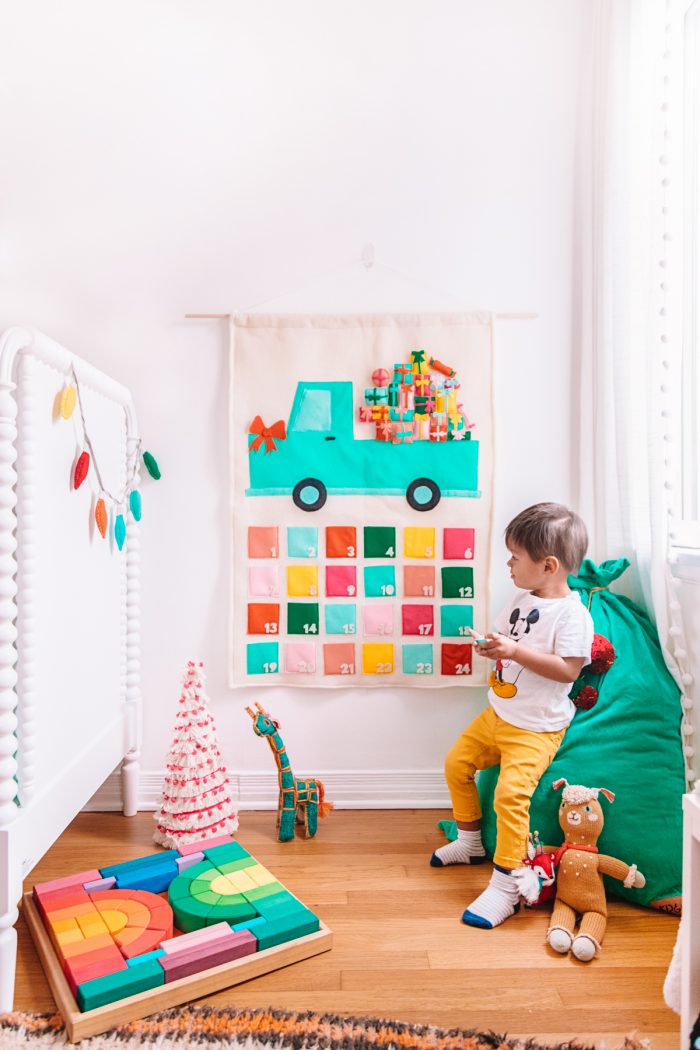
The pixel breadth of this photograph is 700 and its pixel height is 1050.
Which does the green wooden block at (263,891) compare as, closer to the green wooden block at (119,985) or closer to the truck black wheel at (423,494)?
the green wooden block at (119,985)

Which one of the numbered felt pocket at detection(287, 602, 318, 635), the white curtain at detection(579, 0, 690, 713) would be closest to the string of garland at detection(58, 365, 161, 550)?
the numbered felt pocket at detection(287, 602, 318, 635)

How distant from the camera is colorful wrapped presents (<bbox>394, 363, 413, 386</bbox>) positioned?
204 centimetres

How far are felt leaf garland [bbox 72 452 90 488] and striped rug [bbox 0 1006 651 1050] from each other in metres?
0.92

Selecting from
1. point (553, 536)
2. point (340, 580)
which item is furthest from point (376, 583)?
point (553, 536)

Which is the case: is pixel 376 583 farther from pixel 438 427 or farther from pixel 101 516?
pixel 101 516

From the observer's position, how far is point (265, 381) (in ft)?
6.74

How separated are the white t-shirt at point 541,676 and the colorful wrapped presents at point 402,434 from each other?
1.84ft

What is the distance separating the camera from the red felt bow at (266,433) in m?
2.04

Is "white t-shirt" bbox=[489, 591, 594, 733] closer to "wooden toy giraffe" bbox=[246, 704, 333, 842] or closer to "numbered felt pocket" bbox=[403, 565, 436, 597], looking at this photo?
"numbered felt pocket" bbox=[403, 565, 436, 597]

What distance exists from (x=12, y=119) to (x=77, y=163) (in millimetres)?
202

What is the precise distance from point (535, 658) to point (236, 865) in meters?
0.77

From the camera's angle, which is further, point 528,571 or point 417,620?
point 417,620

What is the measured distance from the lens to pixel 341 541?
6.74 ft

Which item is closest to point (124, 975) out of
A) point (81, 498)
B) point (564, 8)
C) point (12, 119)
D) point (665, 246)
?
point (81, 498)
